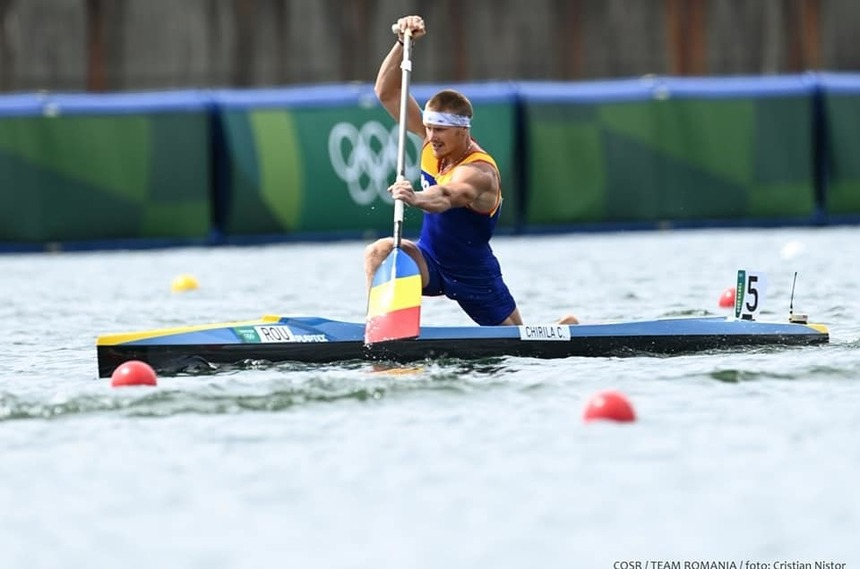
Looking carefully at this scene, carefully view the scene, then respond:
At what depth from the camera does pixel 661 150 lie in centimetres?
2141

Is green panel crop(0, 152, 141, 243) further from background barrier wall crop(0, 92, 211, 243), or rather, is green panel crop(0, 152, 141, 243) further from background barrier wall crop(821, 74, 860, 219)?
background barrier wall crop(821, 74, 860, 219)

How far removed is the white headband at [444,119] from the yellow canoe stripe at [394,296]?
0.93m

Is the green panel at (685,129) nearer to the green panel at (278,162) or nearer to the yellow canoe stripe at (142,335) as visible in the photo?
the green panel at (278,162)

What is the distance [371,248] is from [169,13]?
45.7 ft

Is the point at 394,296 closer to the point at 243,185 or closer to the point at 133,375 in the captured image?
the point at 133,375

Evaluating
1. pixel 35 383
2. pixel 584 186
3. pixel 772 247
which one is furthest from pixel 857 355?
pixel 584 186

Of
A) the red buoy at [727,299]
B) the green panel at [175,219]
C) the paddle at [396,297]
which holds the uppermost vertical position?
the paddle at [396,297]


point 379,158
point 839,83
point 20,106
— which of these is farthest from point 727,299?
point 20,106

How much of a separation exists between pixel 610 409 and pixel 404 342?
7.60ft

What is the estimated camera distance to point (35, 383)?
9.75 meters

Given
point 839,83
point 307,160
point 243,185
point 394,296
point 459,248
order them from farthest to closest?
point 839,83, point 307,160, point 243,185, point 459,248, point 394,296

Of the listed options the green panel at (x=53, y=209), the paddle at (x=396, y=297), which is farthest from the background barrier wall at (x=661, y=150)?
the paddle at (x=396, y=297)

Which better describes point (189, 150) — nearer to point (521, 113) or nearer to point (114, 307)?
point (521, 113)

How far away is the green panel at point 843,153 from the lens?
2180 centimetres
